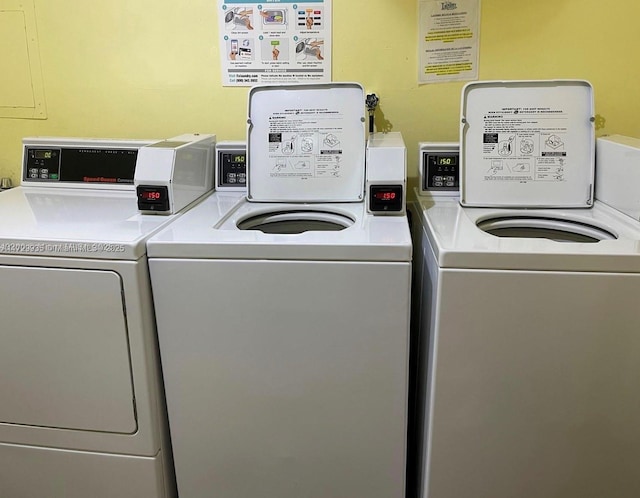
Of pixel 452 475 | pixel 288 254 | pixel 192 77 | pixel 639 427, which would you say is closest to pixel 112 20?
pixel 192 77

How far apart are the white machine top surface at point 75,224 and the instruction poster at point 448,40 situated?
1111 mm

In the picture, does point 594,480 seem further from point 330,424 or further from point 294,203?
point 294,203

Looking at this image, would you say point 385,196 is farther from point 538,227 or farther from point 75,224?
point 75,224

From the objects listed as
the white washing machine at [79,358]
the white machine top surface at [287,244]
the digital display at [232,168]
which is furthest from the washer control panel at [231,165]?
the white machine top surface at [287,244]

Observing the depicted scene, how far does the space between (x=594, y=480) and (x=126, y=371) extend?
50.5 inches

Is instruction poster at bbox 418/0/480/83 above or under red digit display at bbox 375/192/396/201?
above

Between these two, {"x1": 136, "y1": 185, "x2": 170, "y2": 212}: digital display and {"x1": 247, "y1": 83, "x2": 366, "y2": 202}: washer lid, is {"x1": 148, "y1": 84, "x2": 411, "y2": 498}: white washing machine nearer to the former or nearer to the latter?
{"x1": 136, "y1": 185, "x2": 170, "y2": 212}: digital display

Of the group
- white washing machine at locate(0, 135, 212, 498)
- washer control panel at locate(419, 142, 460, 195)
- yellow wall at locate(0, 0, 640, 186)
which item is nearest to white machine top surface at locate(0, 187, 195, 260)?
white washing machine at locate(0, 135, 212, 498)

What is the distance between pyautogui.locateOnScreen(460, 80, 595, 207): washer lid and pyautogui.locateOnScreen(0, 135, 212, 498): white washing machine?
1.04 meters

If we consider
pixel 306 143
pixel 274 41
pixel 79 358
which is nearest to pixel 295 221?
pixel 306 143

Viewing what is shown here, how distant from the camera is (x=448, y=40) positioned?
202 cm

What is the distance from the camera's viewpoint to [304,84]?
6.35 ft

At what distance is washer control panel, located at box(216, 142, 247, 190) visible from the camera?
2010 mm

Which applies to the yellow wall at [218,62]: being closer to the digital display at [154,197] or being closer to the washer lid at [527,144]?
the washer lid at [527,144]
